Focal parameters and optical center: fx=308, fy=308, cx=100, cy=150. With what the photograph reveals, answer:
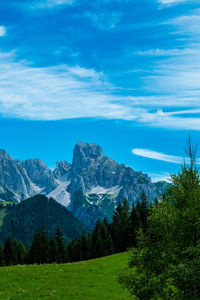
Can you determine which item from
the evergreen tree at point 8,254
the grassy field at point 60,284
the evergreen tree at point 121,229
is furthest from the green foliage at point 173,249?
the evergreen tree at point 8,254

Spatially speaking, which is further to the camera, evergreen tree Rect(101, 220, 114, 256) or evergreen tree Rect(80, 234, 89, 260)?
evergreen tree Rect(80, 234, 89, 260)

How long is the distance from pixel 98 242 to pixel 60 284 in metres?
65.4

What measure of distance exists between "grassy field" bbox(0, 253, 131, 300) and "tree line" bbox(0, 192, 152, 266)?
45.9m

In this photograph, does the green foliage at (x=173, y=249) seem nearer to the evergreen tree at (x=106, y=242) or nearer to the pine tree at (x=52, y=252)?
the evergreen tree at (x=106, y=242)

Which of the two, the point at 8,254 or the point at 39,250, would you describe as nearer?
the point at 39,250

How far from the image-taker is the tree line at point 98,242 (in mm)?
91062

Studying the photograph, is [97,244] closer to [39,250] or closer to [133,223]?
[133,223]

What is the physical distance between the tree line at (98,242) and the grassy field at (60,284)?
45855 mm

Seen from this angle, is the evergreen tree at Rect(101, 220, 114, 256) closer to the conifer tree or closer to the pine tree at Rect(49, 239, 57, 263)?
the conifer tree

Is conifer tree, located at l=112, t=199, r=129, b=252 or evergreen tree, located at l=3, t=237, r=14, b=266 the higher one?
conifer tree, located at l=112, t=199, r=129, b=252

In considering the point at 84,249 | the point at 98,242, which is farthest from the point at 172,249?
the point at 84,249

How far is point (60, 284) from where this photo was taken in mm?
34344

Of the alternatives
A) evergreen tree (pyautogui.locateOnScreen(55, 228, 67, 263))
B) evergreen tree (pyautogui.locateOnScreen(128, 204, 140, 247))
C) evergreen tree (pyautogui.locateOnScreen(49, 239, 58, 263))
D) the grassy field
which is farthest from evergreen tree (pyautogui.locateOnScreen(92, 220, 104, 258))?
the grassy field

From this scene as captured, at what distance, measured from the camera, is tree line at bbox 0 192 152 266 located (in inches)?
3585
